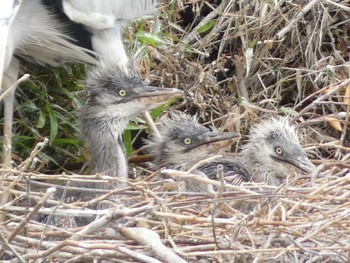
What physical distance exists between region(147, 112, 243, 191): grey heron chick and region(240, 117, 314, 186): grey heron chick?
0.06m

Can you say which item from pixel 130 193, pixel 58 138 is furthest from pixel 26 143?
pixel 130 193

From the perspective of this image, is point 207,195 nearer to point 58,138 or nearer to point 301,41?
point 58,138

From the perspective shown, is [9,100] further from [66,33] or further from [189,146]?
[189,146]

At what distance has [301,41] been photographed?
440 centimetres

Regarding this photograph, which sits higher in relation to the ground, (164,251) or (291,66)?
(164,251)

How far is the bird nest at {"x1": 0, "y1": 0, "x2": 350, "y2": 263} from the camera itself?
266cm

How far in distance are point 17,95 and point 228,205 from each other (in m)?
1.30

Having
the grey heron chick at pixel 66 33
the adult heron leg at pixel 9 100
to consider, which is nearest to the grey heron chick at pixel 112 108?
the grey heron chick at pixel 66 33

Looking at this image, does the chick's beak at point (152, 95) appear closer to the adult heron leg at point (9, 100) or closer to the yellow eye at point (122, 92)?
the yellow eye at point (122, 92)

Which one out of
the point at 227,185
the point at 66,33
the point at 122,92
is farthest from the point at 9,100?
the point at 227,185

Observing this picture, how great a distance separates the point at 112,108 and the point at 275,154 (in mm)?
514

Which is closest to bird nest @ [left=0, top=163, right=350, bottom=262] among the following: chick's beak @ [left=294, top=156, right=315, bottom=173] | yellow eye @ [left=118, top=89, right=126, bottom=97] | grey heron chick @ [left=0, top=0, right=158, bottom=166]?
chick's beak @ [left=294, top=156, right=315, bottom=173]

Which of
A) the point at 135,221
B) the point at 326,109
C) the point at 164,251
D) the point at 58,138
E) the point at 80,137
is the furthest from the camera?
the point at 326,109

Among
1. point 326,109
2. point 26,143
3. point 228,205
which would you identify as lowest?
point 326,109
